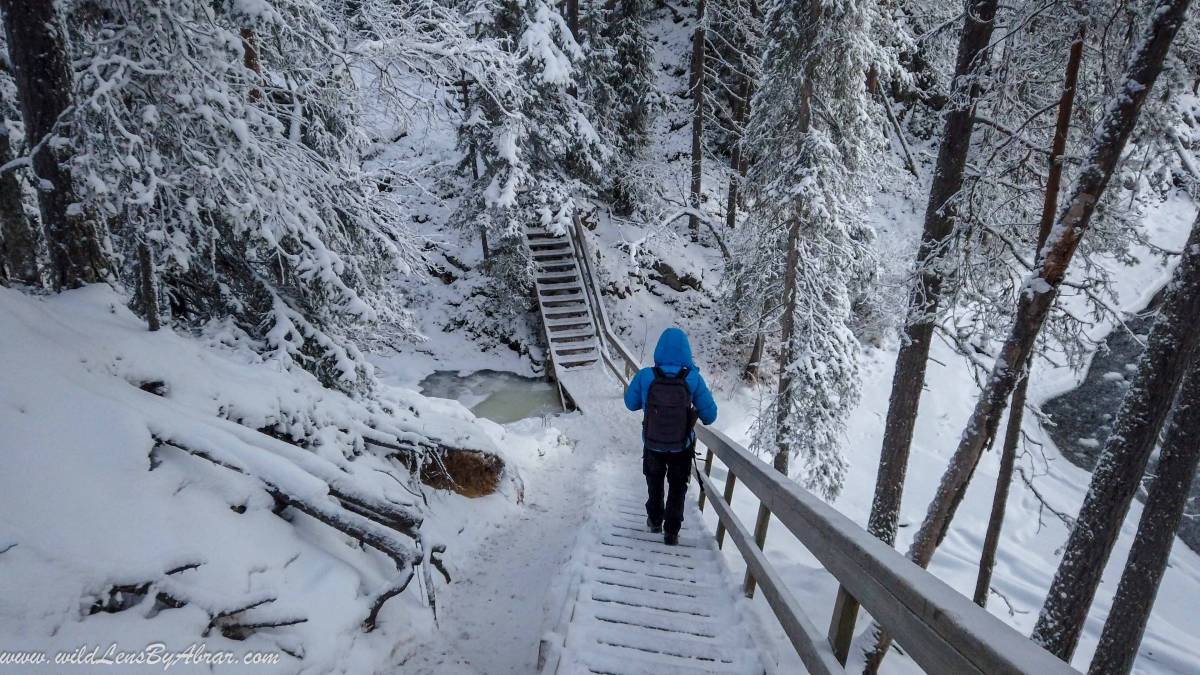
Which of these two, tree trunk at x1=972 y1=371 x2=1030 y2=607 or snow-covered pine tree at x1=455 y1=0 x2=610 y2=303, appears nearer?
tree trunk at x1=972 y1=371 x2=1030 y2=607

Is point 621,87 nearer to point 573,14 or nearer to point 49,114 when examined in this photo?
point 573,14

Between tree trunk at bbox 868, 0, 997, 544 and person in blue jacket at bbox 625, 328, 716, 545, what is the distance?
3.37m

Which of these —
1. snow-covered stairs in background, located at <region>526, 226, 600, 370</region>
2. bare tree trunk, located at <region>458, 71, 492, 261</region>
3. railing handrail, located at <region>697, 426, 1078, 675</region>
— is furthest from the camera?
snow-covered stairs in background, located at <region>526, 226, 600, 370</region>

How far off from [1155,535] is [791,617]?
5.36 metres

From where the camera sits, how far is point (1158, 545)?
5.62m

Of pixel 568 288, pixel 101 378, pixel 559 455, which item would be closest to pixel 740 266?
pixel 568 288

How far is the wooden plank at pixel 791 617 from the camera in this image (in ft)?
8.11

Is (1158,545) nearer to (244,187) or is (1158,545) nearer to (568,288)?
(244,187)

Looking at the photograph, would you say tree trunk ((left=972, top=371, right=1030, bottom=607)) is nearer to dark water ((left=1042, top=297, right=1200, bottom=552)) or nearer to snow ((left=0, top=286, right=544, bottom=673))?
snow ((left=0, top=286, right=544, bottom=673))

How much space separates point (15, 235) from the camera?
181 inches

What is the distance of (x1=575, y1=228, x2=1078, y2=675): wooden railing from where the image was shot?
4.98 ft

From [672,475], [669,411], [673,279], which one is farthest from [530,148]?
[672,475]

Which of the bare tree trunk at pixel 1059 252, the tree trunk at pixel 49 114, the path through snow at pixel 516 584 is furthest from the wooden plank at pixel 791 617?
the tree trunk at pixel 49 114

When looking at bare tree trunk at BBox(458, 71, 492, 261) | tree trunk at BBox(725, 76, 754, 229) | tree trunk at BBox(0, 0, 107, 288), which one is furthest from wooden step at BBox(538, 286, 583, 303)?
tree trunk at BBox(0, 0, 107, 288)
